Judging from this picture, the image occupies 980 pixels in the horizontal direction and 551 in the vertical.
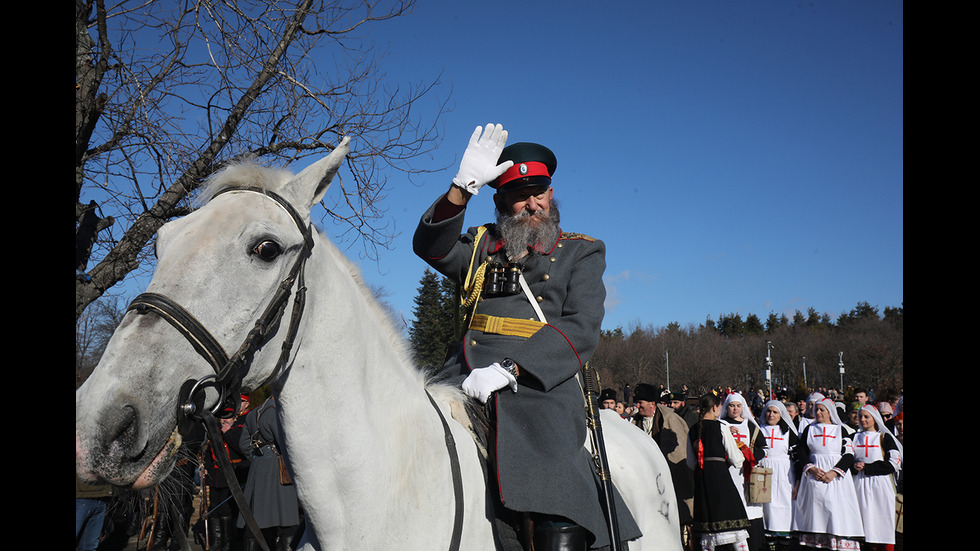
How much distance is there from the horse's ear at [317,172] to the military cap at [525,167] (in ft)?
4.56

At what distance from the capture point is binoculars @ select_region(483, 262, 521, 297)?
3.45 m

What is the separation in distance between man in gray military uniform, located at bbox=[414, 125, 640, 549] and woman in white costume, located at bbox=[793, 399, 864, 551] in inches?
381

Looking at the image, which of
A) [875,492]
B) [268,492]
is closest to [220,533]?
[268,492]

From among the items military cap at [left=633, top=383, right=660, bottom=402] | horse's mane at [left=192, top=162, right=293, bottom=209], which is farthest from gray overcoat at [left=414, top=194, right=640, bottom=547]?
military cap at [left=633, top=383, right=660, bottom=402]

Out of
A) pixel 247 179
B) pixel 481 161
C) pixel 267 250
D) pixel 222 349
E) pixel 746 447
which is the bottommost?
pixel 746 447

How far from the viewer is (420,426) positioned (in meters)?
2.85

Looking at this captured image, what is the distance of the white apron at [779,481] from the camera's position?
12406mm

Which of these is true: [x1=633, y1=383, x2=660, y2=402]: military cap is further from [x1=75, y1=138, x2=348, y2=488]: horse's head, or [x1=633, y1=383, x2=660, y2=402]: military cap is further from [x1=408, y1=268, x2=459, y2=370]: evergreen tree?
[x1=75, y1=138, x2=348, y2=488]: horse's head

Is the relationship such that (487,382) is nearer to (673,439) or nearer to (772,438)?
(673,439)

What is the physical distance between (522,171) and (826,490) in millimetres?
10410

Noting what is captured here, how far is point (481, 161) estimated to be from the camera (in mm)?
3336

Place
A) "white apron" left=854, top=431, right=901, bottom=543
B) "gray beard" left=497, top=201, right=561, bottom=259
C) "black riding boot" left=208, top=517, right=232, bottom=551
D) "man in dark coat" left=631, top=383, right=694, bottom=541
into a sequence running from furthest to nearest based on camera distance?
"white apron" left=854, top=431, right=901, bottom=543 → "black riding boot" left=208, top=517, right=232, bottom=551 → "man in dark coat" left=631, top=383, right=694, bottom=541 → "gray beard" left=497, top=201, right=561, bottom=259
